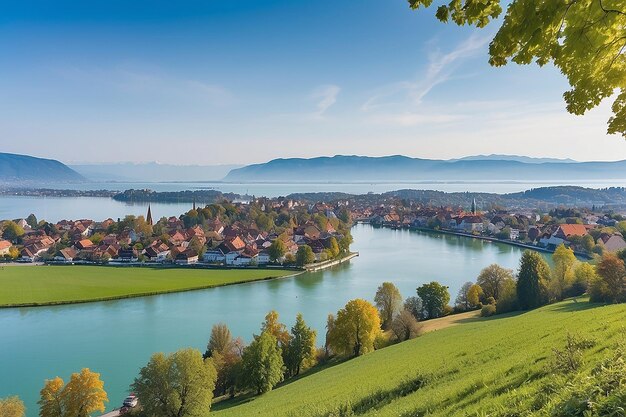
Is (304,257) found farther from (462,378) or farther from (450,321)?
(462,378)

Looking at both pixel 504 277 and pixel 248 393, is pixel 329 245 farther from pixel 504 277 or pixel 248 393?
pixel 248 393

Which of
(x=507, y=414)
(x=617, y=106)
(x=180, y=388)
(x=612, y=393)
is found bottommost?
(x=180, y=388)

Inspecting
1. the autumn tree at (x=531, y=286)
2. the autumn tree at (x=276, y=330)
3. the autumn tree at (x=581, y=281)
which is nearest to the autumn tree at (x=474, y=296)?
the autumn tree at (x=531, y=286)

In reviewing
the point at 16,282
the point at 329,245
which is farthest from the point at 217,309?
the point at 329,245

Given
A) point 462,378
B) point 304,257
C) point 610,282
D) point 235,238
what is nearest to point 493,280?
point 610,282

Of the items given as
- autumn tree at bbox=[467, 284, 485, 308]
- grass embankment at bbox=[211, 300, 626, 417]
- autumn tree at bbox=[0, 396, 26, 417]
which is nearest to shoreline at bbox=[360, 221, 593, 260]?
autumn tree at bbox=[467, 284, 485, 308]
